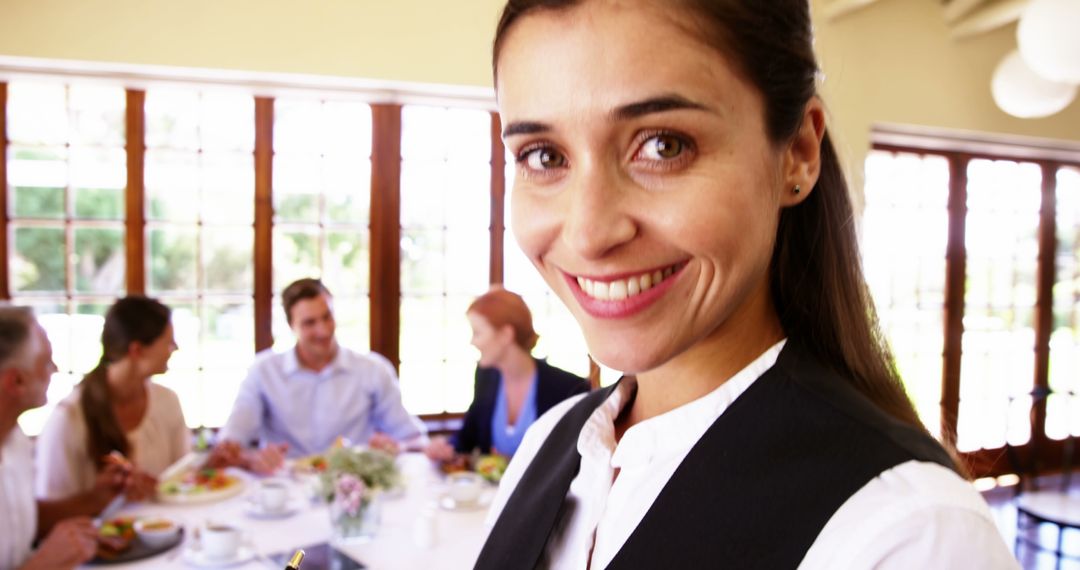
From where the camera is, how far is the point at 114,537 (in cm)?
217

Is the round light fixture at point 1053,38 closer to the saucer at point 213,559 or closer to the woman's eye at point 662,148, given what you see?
the woman's eye at point 662,148

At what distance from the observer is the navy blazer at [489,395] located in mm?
3279

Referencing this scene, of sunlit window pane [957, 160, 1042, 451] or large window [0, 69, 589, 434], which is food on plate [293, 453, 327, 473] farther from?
sunlit window pane [957, 160, 1042, 451]

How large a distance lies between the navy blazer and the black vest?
251cm

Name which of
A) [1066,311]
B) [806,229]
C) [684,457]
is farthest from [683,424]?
[1066,311]

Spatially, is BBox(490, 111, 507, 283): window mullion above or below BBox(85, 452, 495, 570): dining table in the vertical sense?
above

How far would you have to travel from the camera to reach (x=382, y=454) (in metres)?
2.42

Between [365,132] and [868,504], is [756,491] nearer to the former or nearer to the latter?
[868,504]

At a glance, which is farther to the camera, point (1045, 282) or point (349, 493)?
point (1045, 282)

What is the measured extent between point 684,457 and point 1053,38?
354 cm

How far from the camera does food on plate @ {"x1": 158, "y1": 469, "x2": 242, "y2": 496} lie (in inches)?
107

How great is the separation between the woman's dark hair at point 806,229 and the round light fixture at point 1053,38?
3210 mm

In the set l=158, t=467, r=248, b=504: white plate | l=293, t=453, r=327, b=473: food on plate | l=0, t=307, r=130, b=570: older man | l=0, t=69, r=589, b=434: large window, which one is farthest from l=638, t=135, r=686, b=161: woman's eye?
l=0, t=69, r=589, b=434: large window

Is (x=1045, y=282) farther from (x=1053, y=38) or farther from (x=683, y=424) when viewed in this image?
(x=683, y=424)
